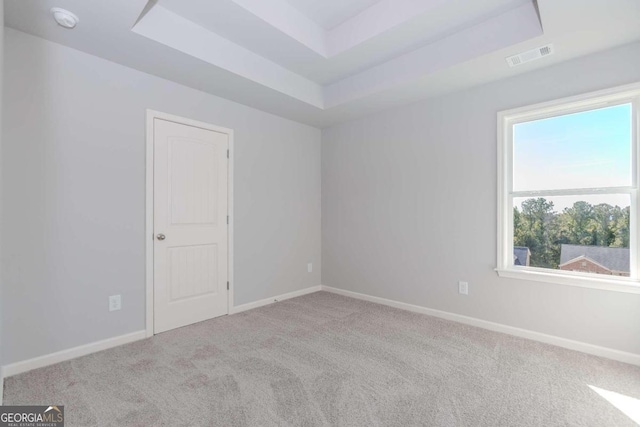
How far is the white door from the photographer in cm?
296

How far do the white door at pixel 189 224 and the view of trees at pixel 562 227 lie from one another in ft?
10.0

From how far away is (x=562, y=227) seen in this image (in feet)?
8.99

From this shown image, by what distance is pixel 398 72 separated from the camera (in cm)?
305

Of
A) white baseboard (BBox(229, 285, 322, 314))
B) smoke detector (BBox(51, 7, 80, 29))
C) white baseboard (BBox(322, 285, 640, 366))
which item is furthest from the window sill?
smoke detector (BBox(51, 7, 80, 29))

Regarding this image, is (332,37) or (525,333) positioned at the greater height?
(332,37)

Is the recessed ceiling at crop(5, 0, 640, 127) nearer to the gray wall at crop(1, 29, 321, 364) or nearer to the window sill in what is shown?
the gray wall at crop(1, 29, 321, 364)

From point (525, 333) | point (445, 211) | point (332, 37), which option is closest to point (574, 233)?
point (525, 333)

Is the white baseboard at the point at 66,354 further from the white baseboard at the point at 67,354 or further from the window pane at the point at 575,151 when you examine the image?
the window pane at the point at 575,151

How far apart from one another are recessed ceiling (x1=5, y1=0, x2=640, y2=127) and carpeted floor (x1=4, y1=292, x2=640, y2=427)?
2415 millimetres

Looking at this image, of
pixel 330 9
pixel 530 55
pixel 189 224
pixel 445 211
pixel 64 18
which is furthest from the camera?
pixel 445 211

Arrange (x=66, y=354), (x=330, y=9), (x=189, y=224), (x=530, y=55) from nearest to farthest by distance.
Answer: (x=66, y=354) → (x=530, y=55) → (x=330, y=9) → (x=189, y=224)

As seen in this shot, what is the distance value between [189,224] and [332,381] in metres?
2.05

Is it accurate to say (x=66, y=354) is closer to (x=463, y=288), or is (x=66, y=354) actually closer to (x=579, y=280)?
(x=463, y=288)

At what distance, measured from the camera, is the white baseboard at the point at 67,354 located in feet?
7.15
